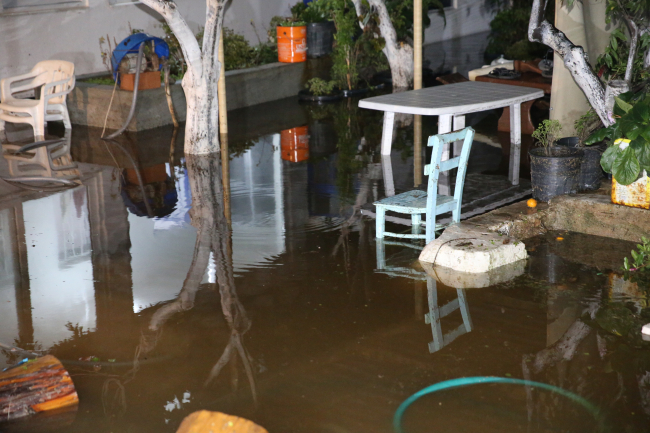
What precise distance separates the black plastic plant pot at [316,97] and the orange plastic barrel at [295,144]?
6.29 feet

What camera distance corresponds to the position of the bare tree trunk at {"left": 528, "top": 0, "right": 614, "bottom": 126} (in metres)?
6.43

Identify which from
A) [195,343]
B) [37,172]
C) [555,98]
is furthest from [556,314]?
[37,172]

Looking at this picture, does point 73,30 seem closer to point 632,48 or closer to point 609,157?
point 632,48

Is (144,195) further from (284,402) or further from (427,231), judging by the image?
(284,402)

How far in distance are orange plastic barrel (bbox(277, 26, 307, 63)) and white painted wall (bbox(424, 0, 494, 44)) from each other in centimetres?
672

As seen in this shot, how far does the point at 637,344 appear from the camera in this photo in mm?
4035

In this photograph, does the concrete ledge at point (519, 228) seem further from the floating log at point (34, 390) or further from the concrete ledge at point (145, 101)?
the concrete ledge at point (145, 101)

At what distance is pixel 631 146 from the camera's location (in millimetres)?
5242

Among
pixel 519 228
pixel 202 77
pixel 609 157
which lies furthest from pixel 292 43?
pixel 609 157

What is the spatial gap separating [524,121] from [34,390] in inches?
299

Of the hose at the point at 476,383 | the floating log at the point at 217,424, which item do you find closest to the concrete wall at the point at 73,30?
the floating log at the point at 217,424

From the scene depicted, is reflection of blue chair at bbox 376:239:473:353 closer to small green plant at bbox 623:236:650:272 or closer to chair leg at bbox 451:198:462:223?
chair leg at bbox 451:198:462:223

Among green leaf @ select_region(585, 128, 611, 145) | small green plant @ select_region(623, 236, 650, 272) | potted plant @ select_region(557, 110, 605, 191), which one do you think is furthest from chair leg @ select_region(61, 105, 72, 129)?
small green plant @ select_region(623, 236, 650, 272)

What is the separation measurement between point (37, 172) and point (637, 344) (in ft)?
21.3
